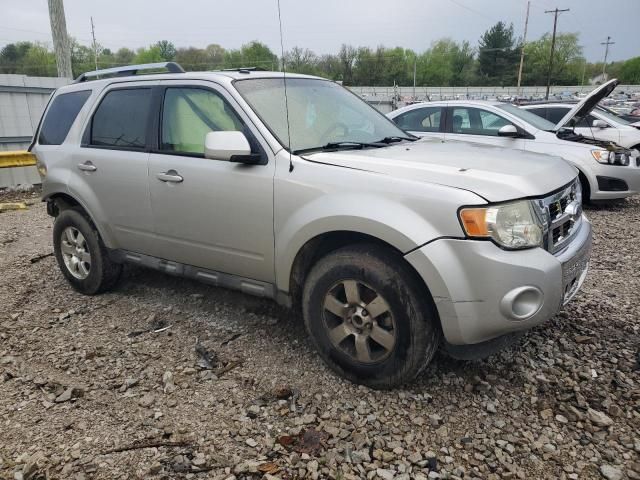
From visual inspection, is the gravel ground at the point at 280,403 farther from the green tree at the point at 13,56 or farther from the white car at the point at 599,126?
the green tree at the point at 13,56

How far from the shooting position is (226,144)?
3107 mm

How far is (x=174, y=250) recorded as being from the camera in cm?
384

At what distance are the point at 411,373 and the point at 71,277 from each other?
339 cm

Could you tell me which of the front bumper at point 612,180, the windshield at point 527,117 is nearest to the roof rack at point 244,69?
the windshield at point 527,117

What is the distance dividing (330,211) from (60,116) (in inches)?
125

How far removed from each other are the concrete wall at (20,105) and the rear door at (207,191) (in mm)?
9778

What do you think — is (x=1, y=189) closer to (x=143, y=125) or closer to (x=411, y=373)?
(x=143, y=125)

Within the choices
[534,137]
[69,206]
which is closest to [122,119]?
[69,206]

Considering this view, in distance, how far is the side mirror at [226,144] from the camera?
10.2 feet

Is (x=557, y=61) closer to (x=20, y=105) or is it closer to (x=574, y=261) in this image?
(x=20, y=105)

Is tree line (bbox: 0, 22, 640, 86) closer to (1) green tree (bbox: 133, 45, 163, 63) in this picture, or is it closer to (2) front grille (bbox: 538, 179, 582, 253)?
(1) green tree (bbox: 133, 45, 163, 63)

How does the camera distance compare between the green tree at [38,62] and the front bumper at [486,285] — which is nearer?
the front bumper at [486,285]

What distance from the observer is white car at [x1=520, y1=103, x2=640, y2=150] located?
9195 mm

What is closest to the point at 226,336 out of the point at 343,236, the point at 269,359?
the point at 269,359
